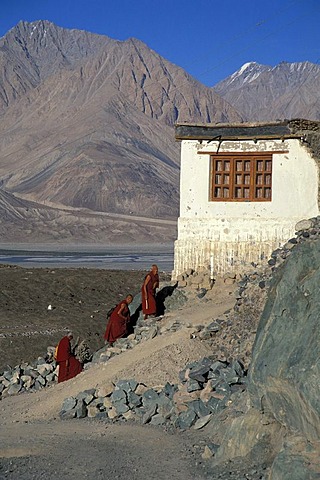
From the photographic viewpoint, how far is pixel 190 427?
9930 mm

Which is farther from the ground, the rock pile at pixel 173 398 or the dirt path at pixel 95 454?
the rock pile at pixel 173 398

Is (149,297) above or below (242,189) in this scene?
below

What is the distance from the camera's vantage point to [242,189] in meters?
16.6

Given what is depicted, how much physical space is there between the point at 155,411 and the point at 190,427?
2.40ft

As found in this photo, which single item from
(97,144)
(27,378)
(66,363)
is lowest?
(27,378)

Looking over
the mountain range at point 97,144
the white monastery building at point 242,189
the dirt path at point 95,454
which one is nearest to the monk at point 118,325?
the white monastery building at point 242,189

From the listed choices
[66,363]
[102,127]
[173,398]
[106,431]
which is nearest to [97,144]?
[102,127]

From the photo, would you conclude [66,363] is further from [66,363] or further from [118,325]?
[118,325]

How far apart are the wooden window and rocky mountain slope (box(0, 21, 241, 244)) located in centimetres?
7758

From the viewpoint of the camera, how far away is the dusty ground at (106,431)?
8.86m

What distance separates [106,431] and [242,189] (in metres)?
7.47

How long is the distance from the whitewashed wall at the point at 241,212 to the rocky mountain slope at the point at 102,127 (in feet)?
254

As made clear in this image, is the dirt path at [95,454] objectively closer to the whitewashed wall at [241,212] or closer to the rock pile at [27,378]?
the rock pile at [27,378]

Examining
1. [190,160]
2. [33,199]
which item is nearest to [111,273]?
[190,160]
